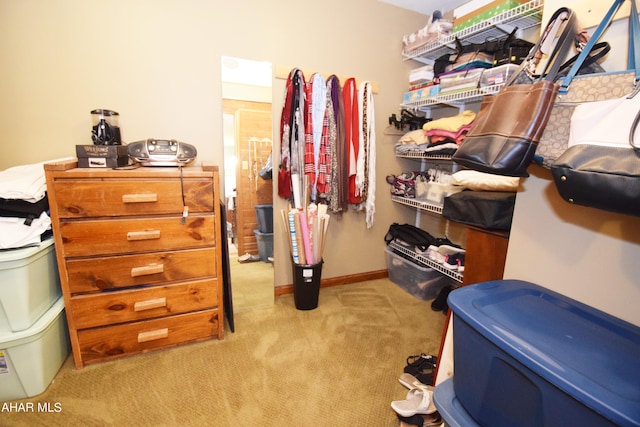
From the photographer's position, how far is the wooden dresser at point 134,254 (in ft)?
4.51

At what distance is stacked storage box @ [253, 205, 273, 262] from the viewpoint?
7.22 feet

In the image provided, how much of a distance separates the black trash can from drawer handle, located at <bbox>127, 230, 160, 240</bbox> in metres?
0.96

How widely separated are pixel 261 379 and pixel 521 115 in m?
1.63

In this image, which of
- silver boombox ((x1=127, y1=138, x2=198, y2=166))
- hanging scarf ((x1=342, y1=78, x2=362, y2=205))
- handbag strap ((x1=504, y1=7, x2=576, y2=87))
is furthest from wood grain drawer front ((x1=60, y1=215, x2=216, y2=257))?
handbag strap ((x1=504, y1=7, x2=576, y2=87))

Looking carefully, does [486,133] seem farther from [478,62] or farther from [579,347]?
[478,62]

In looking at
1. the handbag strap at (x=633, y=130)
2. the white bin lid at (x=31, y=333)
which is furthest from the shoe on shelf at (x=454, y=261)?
the white bin lid at (x=31, y=333)

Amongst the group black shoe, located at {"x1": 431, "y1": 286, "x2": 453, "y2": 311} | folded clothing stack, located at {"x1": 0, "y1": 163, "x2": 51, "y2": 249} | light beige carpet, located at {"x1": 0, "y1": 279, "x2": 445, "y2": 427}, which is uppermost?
folded clothing stack, located at {"x1": 0, "y1": 163, "x2": 51, "y2": 249}

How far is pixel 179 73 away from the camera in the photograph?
184cm

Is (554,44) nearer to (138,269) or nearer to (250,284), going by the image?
(138,269)

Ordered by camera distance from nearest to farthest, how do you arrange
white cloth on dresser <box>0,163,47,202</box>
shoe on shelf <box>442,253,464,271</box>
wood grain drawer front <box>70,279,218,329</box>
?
A: white cloth on dresser <box>0,163,47,202</box>
wood grain drawer front <box>70,279,218,329</box>
shoe on shelf <box>442,253,464,271</box>

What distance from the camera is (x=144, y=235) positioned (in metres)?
1.49

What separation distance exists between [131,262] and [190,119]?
1.02 metres

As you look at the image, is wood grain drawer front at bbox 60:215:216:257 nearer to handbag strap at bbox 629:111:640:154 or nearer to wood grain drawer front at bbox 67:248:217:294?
wood grain drawer front at bbox 67:248:217:294

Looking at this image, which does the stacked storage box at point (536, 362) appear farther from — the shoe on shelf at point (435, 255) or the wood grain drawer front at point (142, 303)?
the wood grain drawer front at point (142, 303)
